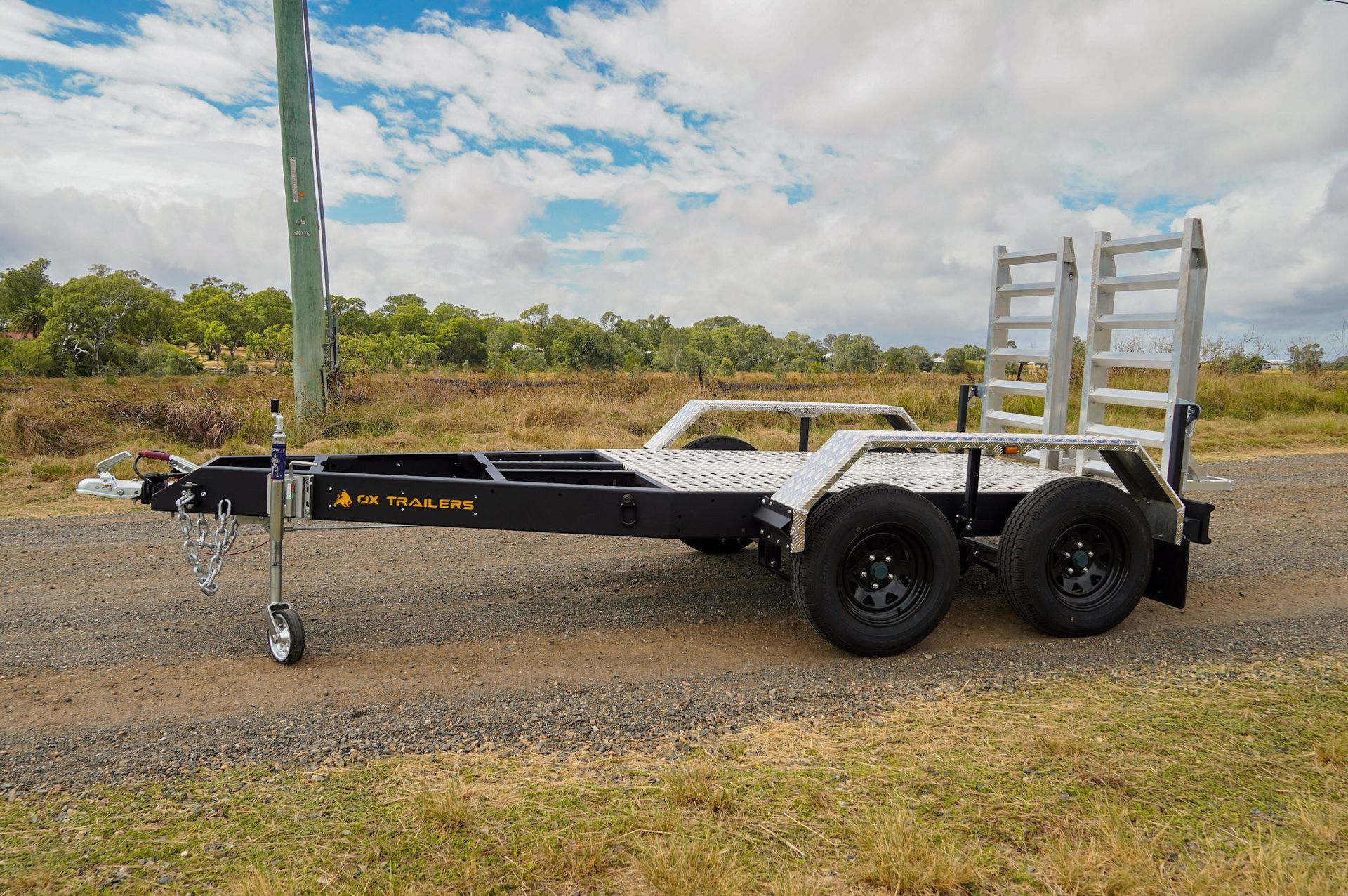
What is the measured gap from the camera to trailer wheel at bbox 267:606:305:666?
4.12m

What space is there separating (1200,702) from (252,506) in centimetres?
436

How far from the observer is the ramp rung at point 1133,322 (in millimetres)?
5449

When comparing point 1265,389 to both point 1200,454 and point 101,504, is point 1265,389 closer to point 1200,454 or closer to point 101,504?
point 1200,454

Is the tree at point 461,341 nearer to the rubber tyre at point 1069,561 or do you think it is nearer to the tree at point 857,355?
the tree at point 857,355

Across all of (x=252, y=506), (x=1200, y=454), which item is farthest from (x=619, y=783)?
(x=1200, y=454)

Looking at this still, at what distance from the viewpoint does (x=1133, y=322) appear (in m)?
5.68

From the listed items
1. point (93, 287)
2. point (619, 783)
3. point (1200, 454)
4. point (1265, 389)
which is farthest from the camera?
point (93, 287)

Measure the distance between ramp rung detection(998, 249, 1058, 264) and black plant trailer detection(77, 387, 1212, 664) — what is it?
1807 mm

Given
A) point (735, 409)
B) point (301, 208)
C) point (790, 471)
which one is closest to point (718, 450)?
point (735, 409)

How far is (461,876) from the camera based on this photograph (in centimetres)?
246

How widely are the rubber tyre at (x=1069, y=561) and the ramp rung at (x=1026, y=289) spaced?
2280mm

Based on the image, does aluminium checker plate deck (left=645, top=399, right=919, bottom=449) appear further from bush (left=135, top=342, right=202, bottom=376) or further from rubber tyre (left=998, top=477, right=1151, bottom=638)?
bush (left=135, top=342, right=202, bottom=376)

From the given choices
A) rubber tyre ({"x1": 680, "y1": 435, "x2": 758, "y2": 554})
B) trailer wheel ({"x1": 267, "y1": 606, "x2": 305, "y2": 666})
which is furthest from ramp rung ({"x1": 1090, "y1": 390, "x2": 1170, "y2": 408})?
trailer wheel ({"x1": 267, "y1": 606, "x2": 305, "y2": 666})

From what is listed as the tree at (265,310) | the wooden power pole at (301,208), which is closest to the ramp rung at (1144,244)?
the wooden power pole at (301,208)
